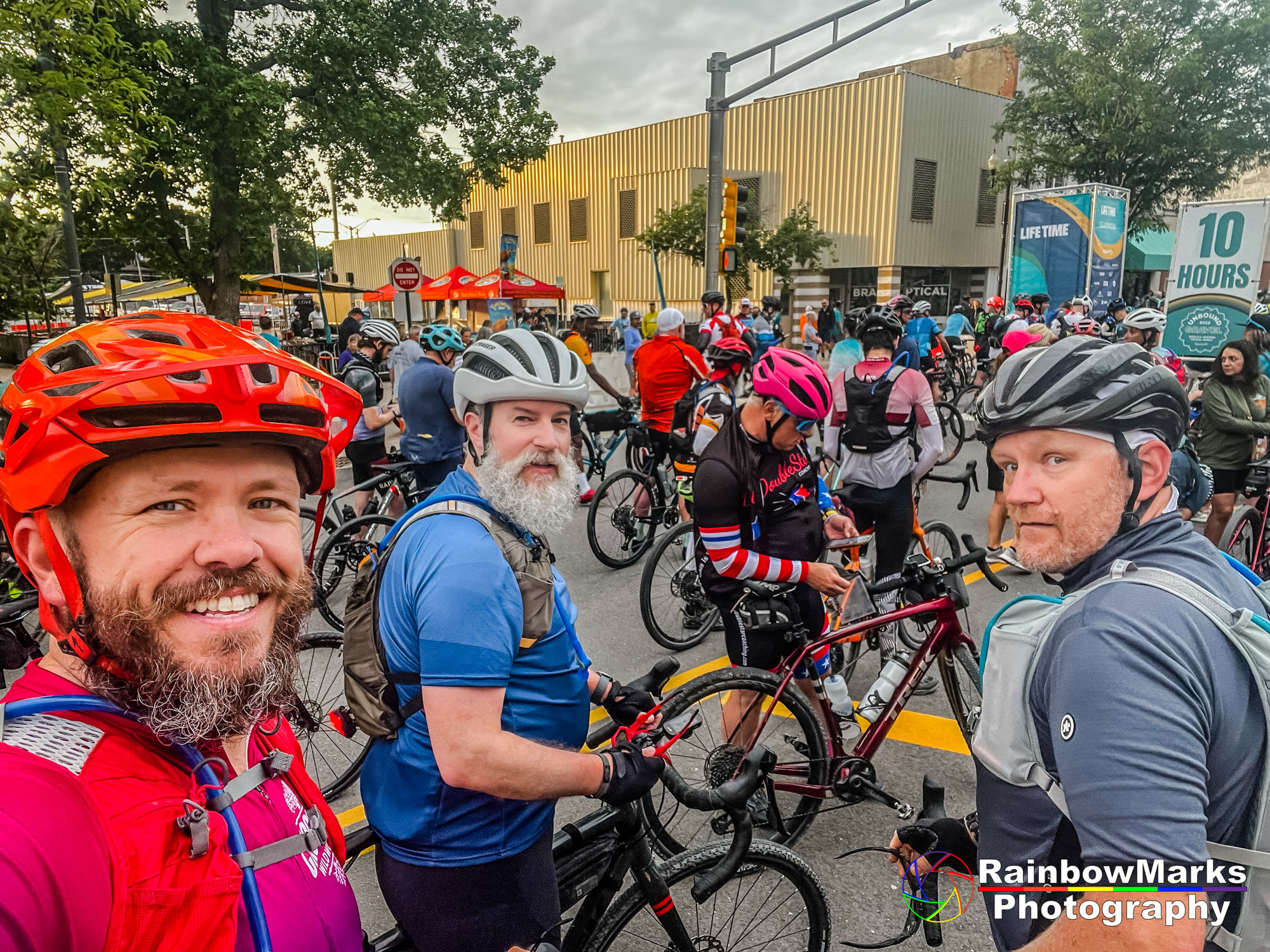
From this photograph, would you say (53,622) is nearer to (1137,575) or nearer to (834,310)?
(1137,575)

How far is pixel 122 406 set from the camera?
3.27 ft

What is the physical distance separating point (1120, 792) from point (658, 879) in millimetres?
1288

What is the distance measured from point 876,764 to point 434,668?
9.90ft

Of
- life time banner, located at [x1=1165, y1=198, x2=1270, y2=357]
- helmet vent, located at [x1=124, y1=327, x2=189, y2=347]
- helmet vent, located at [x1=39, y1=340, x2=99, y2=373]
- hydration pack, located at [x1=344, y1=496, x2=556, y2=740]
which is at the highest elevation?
life time banner, located at [x1=1165, y1=198, x2=1270, y2=357]

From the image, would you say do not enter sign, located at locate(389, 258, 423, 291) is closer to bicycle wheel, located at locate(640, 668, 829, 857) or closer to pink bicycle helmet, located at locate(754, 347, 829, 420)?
pink bicycle helmet, located at locate(754, 347, 829, 420)

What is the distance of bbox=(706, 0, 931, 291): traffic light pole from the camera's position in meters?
9.60

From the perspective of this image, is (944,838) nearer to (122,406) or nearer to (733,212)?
(122,406)

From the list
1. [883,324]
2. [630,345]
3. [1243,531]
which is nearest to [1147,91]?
[630,345]

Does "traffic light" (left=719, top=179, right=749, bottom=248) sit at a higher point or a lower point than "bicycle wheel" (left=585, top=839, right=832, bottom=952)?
higher

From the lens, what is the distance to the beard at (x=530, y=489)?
1.88 meters

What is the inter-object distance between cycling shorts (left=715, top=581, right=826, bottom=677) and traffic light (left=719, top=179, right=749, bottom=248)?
10312mm

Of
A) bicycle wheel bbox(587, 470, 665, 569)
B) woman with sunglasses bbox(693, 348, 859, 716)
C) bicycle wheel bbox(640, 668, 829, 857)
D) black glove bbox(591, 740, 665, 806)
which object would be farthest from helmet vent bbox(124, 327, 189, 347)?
bicycle wheel bbox(587, 470, 665, 569)

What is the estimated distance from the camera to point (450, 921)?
172 centimetres

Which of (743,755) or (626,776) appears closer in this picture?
(626,776)
